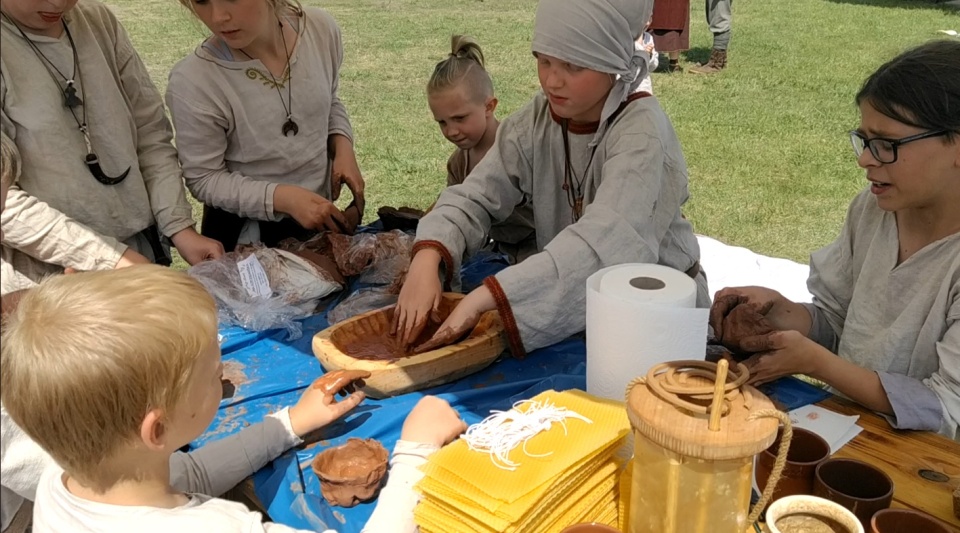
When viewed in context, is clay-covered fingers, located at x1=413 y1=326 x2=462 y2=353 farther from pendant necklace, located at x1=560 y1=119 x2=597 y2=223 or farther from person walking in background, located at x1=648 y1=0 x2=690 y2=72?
person walking in background, located at x1=648 y1=0 x2=690 y2=72

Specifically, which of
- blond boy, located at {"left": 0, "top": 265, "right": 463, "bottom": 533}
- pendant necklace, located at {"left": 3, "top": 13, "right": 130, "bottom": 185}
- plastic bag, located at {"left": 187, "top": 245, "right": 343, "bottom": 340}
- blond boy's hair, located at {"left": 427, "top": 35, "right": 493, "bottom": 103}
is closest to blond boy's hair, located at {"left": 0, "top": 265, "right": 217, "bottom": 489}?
blond boy, located at {"left": 0, "top": 265, "right": 463, "bottom": 533}

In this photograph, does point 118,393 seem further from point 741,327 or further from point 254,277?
point 741,327

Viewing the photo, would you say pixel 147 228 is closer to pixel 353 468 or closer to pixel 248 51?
pixel 248 51

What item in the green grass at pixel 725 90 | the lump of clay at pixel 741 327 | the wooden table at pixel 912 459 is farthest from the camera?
the green grass at pixel 725 90

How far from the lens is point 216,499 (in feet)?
4.61

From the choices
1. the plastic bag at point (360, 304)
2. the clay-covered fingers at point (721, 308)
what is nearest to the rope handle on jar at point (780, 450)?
the clay-covered fingers at point (721, 308)

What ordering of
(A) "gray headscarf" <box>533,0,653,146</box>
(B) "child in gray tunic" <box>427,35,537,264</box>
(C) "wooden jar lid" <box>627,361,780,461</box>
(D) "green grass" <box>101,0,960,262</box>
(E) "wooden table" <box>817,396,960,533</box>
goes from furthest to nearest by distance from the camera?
(D) "green grass" <box>101,0,960,262</box>
(B) "child in gray tunic" <box>427,35,537,264</box>
(A) "gray headscarf" <box>533,0,653,146</box>
(E) "wooden table" <box>817,396,960,533</box>
(C) "wooden jar lid" <box>627,361,780,461</box>

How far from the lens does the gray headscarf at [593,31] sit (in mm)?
2137

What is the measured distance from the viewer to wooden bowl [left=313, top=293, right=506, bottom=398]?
1986 mm

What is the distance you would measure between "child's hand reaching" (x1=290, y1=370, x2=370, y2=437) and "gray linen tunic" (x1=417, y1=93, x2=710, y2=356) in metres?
0.46

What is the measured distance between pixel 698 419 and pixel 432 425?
644mm

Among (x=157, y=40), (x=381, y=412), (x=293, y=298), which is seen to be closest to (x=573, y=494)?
(x=381, y=412)

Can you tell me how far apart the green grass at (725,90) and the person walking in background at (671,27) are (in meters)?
0.42

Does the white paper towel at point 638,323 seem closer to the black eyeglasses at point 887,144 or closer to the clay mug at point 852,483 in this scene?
the clay mug at point 852,483
